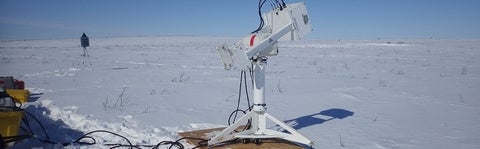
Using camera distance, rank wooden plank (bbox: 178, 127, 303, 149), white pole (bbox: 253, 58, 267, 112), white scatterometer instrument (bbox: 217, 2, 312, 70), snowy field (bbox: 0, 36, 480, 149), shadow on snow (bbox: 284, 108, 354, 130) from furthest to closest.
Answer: shadow on snow (bbox: 284, 108, 354, 130) < snowy field (bbox: 0, 36, 480, 149) < wooden plank (bbox: 178, 127, 303, 149) < white pole (bbox: 253, 58, 267, 112) < white scatterometer instrument (bbox: 217, 2, 312, 70)

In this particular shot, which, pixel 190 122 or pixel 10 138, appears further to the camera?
pixel 190 122

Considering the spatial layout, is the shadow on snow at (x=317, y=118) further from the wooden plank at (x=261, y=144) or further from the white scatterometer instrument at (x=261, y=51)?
the white scatterometer instrument at (x=261, y=51)

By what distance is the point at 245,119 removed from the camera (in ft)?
13.7

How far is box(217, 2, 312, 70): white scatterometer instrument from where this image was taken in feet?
11.8

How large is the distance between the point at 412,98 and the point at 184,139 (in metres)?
5.24

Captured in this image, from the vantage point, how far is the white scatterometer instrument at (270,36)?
142 inches

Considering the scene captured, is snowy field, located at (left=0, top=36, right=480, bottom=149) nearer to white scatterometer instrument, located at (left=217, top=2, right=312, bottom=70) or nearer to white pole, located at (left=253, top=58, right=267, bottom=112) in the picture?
white pole, located at (left=253, top=58, right=267, bottom=112)

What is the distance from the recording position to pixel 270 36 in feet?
12.3

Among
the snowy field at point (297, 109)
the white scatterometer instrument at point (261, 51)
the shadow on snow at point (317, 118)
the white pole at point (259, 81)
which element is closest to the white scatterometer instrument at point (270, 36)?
the white scatterometer instrument at point (261, 51)

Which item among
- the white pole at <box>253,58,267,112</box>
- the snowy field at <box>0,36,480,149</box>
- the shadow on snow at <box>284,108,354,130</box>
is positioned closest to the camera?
the white pole at <box>253,58,267,112</box>

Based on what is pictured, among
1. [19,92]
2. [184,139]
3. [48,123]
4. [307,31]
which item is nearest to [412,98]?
[307,31]

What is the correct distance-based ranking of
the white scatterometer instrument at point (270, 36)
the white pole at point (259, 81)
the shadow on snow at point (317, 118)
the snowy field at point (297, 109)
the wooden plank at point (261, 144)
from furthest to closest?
the shadow on snow at point (317, 118) < the snowy field at point (297, 109) < the wooden plank at point (261, 144) < the white pole at point (259, 81) < the white scatterometer instrument at point (270, 36)

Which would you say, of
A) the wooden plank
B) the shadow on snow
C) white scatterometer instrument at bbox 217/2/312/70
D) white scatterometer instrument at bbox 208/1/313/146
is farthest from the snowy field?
white scatterometer instrument at bbox 217/2/312/70

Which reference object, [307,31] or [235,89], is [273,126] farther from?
[235,89]
